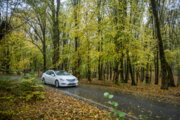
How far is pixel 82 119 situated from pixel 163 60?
970 centimetres

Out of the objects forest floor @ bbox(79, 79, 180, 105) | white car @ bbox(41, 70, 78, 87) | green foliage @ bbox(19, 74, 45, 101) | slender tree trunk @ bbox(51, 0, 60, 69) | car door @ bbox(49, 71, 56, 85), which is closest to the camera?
green foliage @ bbox(19, 74, 45, 101)

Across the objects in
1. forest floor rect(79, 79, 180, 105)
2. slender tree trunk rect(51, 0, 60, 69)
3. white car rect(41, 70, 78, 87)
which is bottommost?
forest floor rect(79, 79, 180, 105)

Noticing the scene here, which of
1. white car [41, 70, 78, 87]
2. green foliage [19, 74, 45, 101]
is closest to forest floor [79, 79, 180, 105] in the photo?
white car [41, 70, 78, 87]

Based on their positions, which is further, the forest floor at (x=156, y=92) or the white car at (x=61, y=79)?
the white car at (x=61, y=79)

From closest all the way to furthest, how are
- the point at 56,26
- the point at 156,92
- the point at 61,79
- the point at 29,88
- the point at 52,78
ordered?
the point at 29,88
the point at 156,92
the point at 61,79
the point at 52,78
the point at 56,26

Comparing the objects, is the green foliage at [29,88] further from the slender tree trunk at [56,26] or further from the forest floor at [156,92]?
the slender tree trunk at [56,26]

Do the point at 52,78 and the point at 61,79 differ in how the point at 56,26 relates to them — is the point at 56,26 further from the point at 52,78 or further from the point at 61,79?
the point at 61,79

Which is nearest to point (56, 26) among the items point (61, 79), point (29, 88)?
point (61, 79)

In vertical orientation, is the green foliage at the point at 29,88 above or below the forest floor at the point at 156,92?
above

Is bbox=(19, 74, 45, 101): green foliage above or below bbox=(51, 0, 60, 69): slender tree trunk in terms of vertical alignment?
below

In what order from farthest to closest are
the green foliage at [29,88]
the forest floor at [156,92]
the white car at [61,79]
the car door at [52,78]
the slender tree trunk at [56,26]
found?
the slender tree trunk at [56,26], the car door at [52,78], the white car at [61,79], the forest floor at [156,92], the green foliage at [29,88]

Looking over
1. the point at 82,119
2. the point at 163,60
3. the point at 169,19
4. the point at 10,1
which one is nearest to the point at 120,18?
the point at 163,60

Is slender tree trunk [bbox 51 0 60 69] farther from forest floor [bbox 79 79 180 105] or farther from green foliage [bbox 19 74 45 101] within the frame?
forest floor [bbox 79 79 180 105]

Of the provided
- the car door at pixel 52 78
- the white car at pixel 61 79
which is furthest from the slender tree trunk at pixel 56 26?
the white car at pixel 61 79
